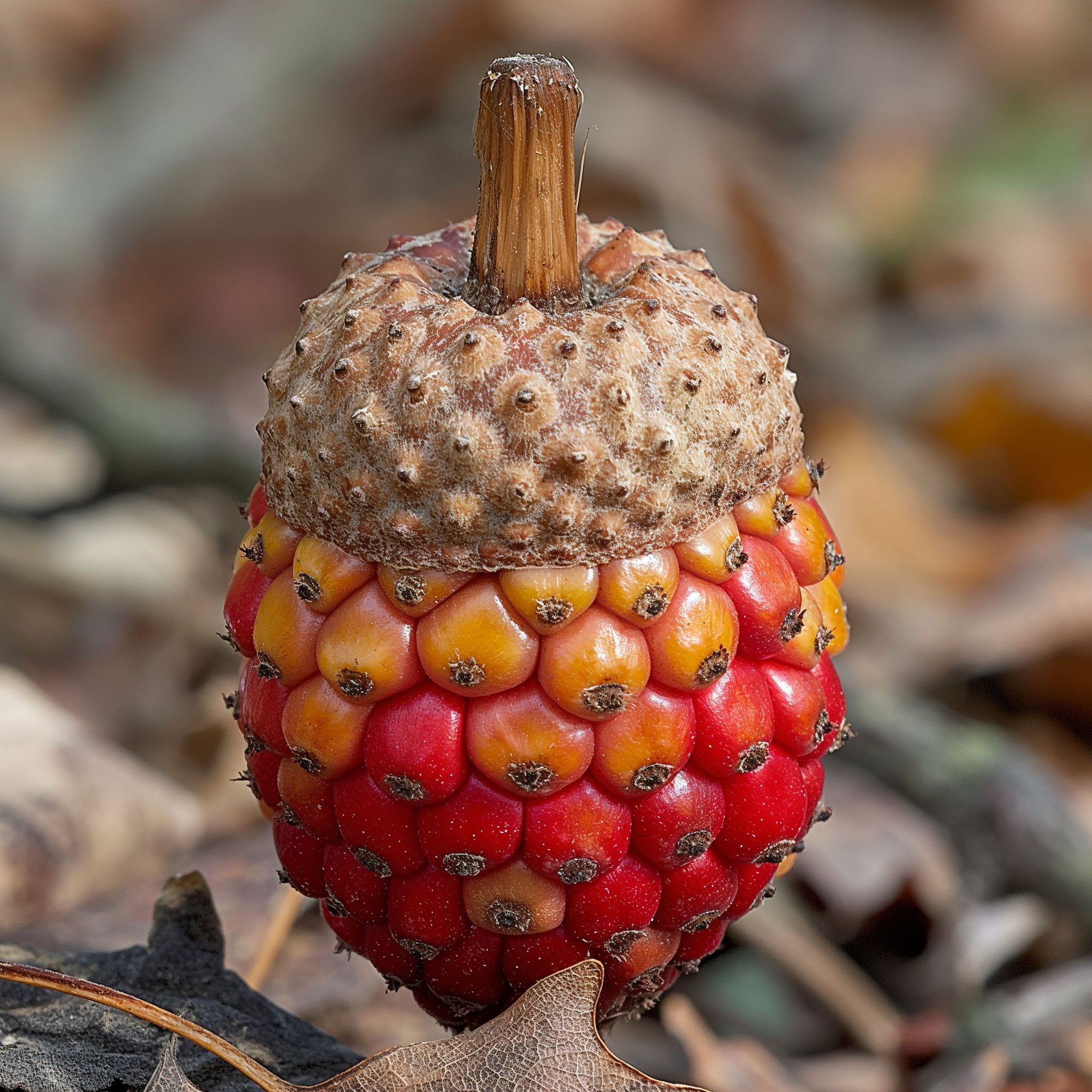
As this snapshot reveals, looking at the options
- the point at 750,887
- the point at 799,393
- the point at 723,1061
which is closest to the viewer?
the point at 750,887

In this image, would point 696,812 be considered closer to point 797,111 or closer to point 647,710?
point 647,710

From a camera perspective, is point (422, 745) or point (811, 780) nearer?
point (422, 745)

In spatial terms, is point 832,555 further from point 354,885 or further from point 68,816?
point 68,816

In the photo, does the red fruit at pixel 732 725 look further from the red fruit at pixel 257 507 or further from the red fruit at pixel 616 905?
the red fruit at pixel 257 507

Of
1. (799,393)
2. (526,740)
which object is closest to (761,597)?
(526,740)

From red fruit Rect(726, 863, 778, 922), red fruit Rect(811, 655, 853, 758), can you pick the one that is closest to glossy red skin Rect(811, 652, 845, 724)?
red fruit Rect(811, 655, 853, 758)

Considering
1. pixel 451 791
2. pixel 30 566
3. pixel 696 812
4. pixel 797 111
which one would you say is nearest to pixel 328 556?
pixel 451 791

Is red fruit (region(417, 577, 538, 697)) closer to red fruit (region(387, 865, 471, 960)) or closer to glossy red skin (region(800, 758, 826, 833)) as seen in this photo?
red fruit (region(387, 865, 471, 960))
